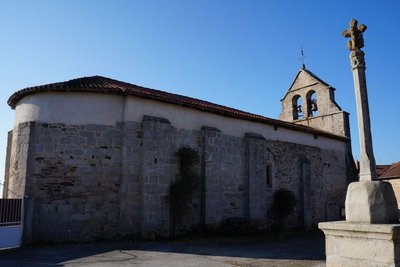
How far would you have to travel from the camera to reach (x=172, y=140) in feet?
38.4

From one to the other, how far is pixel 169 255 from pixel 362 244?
5316 millimetres

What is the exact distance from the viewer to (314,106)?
20156 millimetres

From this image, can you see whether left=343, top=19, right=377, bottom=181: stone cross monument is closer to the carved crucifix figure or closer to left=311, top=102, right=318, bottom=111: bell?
the carved crucifix figure

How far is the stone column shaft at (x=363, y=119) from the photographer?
409 cm

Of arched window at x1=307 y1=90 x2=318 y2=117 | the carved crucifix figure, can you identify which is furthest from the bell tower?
the carved crucifix figure

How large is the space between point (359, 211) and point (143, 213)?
766cm

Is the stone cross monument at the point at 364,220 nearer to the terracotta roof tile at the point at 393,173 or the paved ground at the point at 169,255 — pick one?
the paved ground at the point at 169,255

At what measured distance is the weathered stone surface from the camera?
146 inches

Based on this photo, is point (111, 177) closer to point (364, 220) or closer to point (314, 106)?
point (364, 220)

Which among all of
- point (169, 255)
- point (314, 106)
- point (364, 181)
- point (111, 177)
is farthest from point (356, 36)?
point (314, 106)

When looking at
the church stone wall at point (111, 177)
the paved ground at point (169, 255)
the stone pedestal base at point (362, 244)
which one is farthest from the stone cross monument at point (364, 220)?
the church stone wall at point (111, 177)

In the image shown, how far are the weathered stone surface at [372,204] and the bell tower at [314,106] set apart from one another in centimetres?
1637

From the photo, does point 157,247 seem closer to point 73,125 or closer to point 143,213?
point 143,213

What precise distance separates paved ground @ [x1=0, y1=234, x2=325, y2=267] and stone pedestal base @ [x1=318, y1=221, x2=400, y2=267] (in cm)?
327
